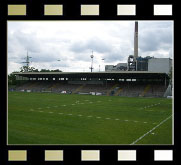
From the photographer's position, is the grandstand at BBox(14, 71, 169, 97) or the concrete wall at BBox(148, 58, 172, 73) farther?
the concrete wall at BBox(148, 58, 172, 73)

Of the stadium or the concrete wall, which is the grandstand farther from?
the concrete wall

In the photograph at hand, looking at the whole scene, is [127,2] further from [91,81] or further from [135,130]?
[91,81]

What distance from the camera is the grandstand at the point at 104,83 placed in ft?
190

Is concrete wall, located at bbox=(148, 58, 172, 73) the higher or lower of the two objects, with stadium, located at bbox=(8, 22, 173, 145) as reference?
higher

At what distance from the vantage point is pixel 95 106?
31.5 metres

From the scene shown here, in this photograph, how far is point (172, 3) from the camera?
4.52m

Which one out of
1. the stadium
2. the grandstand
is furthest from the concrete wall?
the grandstand

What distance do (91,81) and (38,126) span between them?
54.6 meters

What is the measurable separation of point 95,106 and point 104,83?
37.3 metres

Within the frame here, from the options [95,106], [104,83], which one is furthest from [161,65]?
[95,106]

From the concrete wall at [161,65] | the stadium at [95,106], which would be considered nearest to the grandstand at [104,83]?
the stadium at [95,106]

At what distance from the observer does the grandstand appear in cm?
5785

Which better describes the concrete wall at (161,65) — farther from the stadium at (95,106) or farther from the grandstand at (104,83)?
the grandstand at (104,83)
